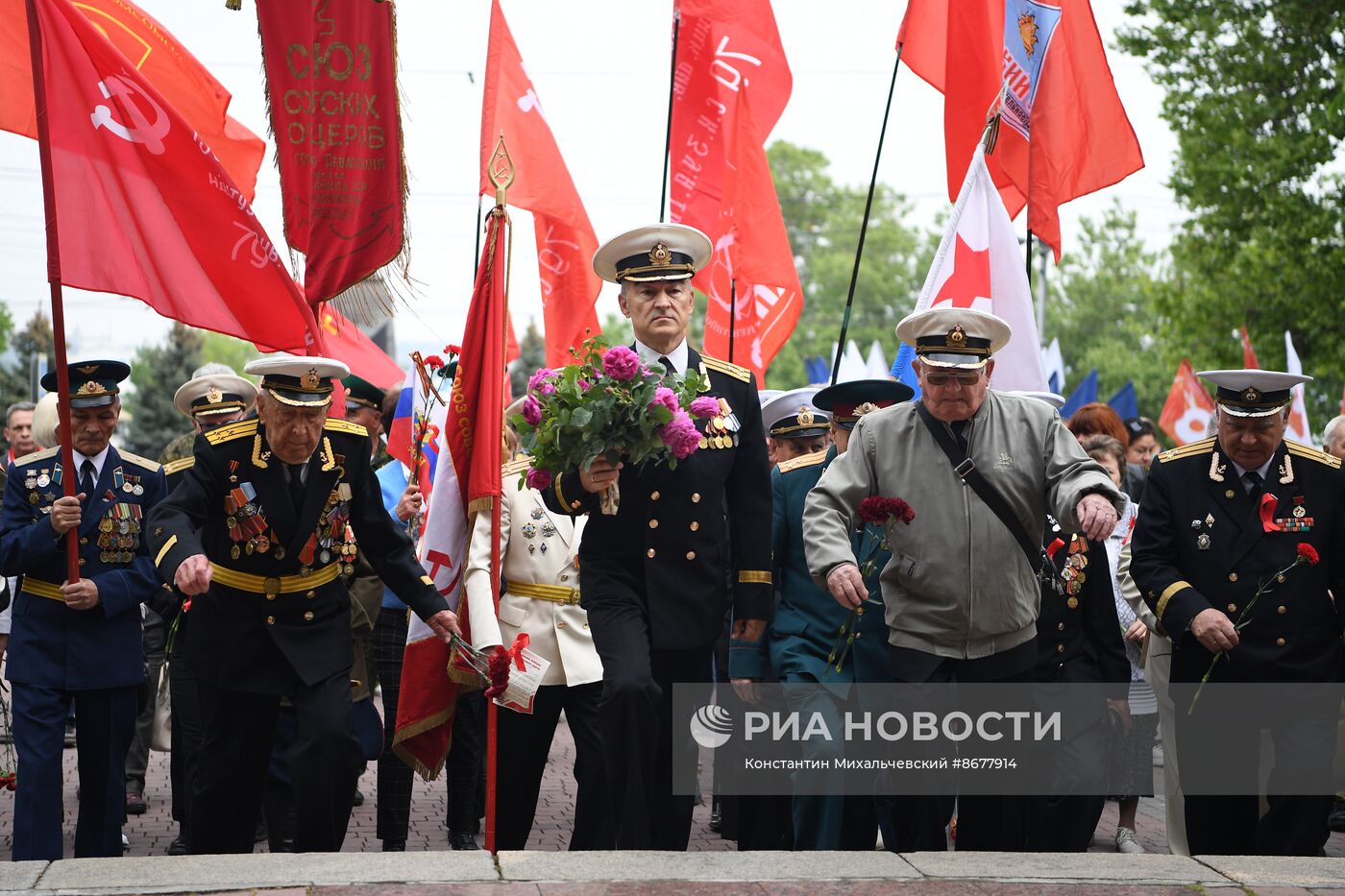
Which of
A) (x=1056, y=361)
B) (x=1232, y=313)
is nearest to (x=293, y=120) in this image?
(x=1056, y=361)

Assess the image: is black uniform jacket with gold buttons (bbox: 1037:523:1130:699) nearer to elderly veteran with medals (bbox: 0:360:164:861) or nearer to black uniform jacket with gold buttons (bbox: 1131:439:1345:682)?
black uniform jacket with gold buttons (bbox: 1131:439:1345:682)

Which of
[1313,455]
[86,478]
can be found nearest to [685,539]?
[1313,455]

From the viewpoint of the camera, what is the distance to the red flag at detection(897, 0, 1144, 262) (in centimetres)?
1009

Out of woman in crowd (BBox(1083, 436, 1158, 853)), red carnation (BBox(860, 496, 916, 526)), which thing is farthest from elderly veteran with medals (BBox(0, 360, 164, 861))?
woman in crowd (BBox(1083, 436, 1158, 853))

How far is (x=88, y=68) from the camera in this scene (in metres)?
6.87

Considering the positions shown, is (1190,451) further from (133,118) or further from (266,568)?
(133,118)

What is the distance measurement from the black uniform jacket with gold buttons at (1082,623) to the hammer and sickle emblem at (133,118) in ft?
13.7

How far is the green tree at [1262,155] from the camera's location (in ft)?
77.7

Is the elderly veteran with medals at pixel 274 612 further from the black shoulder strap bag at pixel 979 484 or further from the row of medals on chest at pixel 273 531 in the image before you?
the black shoulder strap bag at pixel 979 484

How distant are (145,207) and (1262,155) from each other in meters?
20.5

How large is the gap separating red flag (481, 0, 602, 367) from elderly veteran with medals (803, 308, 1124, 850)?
4.34m

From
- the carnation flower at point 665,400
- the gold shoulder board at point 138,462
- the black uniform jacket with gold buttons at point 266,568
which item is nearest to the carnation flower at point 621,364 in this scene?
the carnation flower at point 665,400

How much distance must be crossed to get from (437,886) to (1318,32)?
21897mm

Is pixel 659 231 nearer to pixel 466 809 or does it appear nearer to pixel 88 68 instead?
pixel 88 68
